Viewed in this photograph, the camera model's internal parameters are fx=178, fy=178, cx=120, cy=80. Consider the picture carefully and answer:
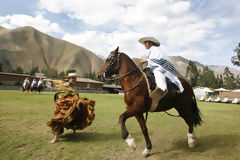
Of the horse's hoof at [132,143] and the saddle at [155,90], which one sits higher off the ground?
the saddle at [155,90]

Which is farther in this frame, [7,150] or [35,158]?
[7,150]

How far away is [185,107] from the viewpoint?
18.0 ft

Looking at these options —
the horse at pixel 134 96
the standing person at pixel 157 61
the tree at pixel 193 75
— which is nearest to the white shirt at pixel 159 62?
the standing person at pixel 157 61

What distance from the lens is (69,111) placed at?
5371 mm

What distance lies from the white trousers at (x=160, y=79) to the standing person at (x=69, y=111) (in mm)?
2327

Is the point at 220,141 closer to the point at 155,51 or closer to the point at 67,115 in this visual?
the point at 155,51

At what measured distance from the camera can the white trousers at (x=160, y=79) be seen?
4449 mm

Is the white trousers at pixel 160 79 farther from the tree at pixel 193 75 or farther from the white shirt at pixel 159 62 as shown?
the tree at pixel 193 75

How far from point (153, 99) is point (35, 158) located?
317 centimetres

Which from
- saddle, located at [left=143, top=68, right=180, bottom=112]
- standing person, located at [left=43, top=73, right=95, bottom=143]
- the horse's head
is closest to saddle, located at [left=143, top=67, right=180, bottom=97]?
saddle, located at [left=143, top=68, right=180, bottom=112]

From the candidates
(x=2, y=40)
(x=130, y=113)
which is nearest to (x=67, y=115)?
(x=130, y=113)

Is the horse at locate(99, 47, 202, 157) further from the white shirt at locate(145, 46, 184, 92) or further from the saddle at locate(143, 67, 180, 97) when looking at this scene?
the white shirt at locate(145, 46, 184, 92)

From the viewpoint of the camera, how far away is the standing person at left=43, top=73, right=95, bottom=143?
541 cm

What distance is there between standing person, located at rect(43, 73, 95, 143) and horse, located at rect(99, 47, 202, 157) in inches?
52.4
